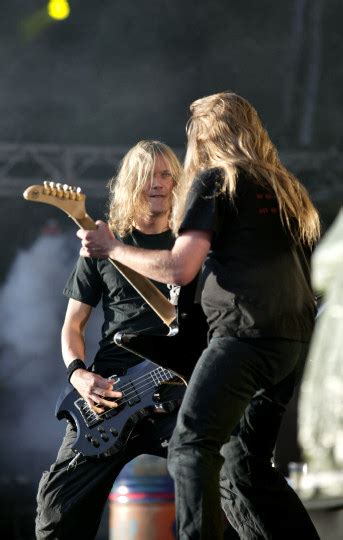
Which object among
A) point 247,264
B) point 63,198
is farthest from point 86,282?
point 247,264

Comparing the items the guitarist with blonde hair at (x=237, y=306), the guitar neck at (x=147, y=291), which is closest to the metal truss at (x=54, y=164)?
the guitar neck at (x=147, y=291)

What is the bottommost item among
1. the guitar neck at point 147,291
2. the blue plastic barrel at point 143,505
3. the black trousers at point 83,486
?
the blue plastic barrel at point 143,505

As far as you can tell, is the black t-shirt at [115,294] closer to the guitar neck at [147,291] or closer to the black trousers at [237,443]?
the guitar neck at [147,291]

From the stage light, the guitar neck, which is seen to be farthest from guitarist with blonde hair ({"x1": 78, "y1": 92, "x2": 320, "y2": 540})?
the stage light

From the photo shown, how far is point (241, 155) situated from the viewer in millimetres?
3227

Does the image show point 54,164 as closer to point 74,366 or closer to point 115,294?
point 115,294

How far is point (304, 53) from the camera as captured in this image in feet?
26.7

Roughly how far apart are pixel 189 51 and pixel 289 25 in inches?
33.9

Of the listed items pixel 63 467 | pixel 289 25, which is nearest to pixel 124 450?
pixel 63 467

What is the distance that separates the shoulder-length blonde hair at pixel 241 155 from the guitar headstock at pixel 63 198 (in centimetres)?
40

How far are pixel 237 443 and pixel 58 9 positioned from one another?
6059mm

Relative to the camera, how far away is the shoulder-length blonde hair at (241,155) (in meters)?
3.17

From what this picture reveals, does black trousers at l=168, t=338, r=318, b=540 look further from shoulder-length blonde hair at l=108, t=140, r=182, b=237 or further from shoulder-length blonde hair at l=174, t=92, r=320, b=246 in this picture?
shoulder-length blonde hair at l=108, t=140, r=182, b=237

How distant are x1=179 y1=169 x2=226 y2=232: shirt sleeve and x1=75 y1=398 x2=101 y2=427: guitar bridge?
1250 millimetres
